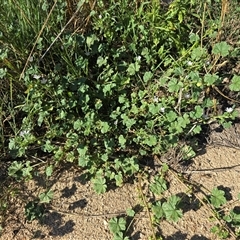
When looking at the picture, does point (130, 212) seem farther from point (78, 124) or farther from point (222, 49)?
point (222, 49)

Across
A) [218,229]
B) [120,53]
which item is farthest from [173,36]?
[218,229]

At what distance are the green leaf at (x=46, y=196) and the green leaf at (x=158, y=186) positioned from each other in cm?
47

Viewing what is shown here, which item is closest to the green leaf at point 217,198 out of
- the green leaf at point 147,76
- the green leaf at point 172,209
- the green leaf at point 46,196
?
the green leaf at point 172,209

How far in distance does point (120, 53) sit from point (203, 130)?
60 cm

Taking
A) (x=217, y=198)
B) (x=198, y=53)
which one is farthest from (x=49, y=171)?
(x=198, y=53)

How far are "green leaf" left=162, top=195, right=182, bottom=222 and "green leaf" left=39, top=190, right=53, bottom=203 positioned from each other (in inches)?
20.4

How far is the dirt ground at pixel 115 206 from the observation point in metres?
2.03

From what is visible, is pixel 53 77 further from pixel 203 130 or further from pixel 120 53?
pixel 203 130

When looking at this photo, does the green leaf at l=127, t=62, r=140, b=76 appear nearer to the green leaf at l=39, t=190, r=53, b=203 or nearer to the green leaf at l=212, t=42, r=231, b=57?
the green leaf at l=212, t=42, r=231, b=57

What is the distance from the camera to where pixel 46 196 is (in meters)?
2.03

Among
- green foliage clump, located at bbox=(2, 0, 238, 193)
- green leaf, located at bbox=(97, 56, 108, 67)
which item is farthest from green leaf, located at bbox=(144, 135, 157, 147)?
green leaf, located at bbox=(97, 56, 108, 67)

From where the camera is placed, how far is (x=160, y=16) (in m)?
2.29

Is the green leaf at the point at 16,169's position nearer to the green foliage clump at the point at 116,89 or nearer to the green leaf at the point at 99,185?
the green foliage clump at the point at 116,89

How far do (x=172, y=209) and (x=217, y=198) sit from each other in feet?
0.77
